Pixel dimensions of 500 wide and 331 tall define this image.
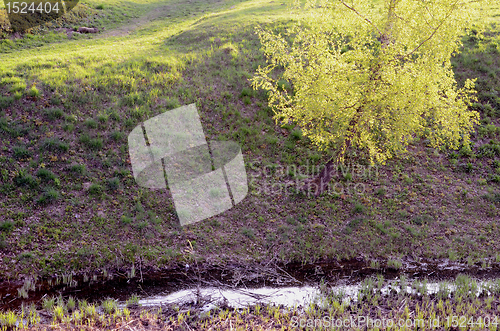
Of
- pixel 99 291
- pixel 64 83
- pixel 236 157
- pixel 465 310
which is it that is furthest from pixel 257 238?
pixel 64 83

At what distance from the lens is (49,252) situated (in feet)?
28.2

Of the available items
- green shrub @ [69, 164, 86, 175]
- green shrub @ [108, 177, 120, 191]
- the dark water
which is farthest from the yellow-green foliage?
green shrub @ [69, 164, 86, 175]

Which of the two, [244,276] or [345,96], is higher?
[345,96]

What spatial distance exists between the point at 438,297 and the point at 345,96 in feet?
18.1

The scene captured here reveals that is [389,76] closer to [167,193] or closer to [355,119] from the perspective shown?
[355,119]

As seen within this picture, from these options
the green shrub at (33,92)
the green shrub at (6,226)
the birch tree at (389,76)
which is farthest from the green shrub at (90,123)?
A: the birch tree at (389,76)

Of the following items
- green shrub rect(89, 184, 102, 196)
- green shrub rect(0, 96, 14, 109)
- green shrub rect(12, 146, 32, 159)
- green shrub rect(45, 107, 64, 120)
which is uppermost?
green shrub rect(0, 96, 14, 109)

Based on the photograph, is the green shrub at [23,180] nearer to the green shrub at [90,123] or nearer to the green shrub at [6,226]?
the green shrub at [6,226]

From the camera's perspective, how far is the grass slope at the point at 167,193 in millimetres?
9305

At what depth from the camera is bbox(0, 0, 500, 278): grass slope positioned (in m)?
9.30

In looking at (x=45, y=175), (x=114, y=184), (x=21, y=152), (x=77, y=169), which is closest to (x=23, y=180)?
(x=45, y=175)

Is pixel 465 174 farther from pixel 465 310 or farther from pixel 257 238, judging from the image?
pixel 257 238

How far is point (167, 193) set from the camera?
1112 cm

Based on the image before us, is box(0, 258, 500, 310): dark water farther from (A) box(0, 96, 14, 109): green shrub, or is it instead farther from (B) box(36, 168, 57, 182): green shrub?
(A) box(0, 96, 14, 109): green shrub
